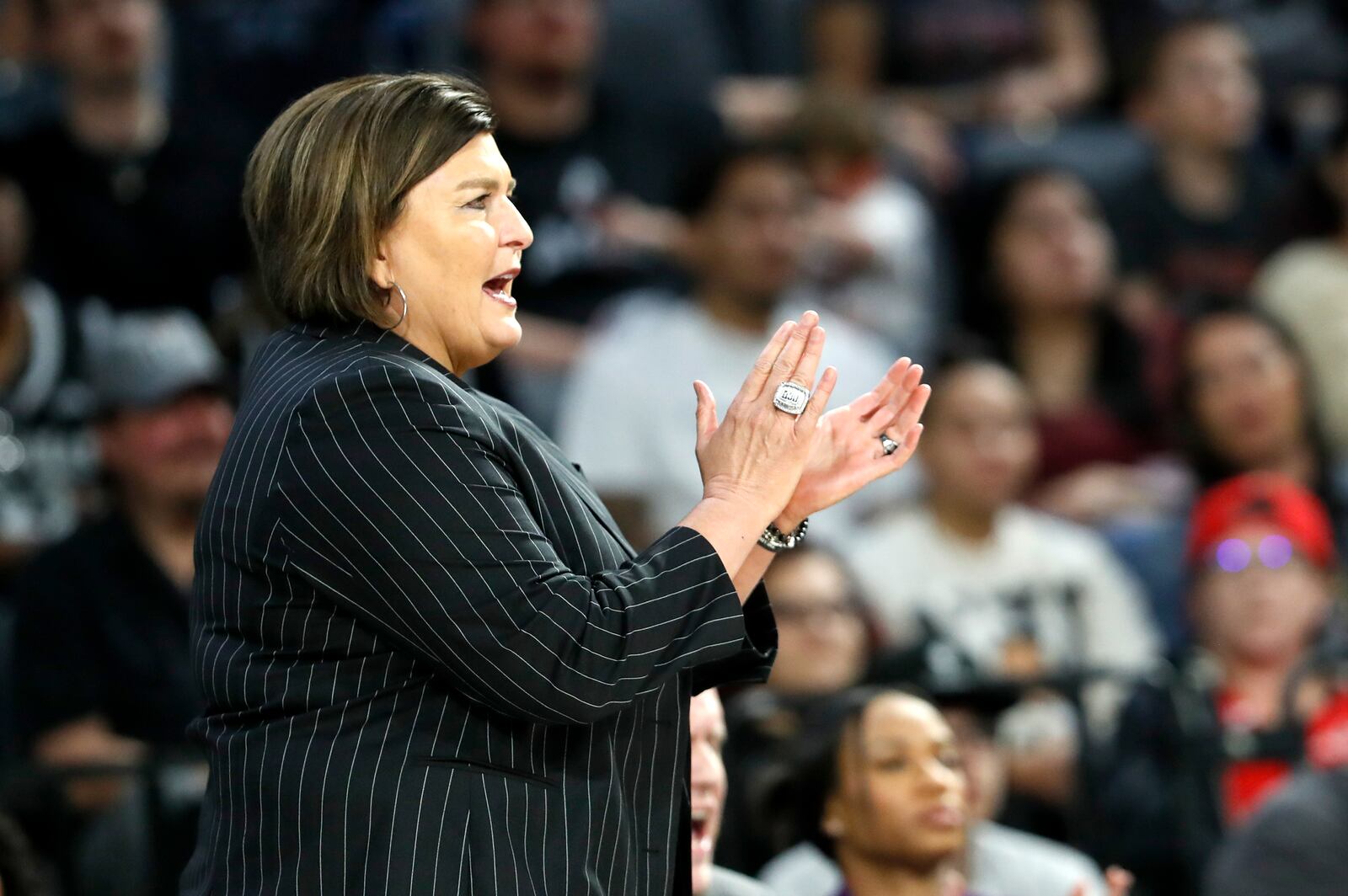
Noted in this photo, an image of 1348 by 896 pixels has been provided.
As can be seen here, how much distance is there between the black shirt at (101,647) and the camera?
4.12m

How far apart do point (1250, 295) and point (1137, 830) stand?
2270 mm

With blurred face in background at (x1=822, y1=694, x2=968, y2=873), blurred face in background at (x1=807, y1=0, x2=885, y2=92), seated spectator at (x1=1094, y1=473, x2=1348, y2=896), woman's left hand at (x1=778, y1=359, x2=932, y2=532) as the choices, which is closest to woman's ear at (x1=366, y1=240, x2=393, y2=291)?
woman's left hand at (x1=778, y1=359, x2=932, y2=532)

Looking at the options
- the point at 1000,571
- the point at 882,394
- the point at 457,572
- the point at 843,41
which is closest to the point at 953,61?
the point at 843,41

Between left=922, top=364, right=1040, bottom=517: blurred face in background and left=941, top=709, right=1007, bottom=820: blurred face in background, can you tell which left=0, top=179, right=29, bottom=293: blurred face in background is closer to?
left=922, top=364, right=1040, bottom=517: blurred face in background

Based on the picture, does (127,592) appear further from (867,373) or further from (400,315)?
(400,315)

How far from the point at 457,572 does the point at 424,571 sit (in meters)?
0.03

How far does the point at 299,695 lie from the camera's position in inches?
73.2

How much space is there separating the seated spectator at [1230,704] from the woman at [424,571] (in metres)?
2.04

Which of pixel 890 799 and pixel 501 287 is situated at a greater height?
pixel 501 287

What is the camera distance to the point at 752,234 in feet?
17.0

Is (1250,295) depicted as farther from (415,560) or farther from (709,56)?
(415,560)

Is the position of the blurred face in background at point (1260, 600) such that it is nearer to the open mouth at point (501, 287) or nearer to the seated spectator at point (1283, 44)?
the open mouth at point (501, 287)

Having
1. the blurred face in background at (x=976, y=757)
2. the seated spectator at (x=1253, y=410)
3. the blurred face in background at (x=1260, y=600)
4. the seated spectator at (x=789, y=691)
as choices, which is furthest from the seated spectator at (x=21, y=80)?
the blurred face in background at (x=1260, y=600)

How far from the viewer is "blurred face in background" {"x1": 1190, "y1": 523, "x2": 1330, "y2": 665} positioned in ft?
14.3
